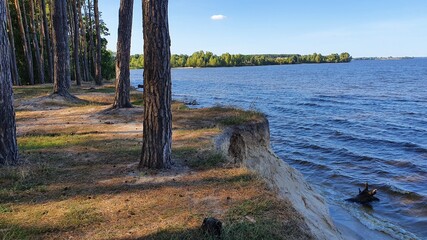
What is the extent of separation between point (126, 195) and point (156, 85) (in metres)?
2.29

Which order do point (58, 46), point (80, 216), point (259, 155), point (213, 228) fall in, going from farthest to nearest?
point (58, 46) → point (259, 155) → point (80, 216) → point (213, 228)

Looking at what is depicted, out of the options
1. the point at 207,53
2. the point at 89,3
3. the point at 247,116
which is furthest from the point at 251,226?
the point at 207,53

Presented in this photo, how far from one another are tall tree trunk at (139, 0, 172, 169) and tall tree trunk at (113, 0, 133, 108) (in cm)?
811

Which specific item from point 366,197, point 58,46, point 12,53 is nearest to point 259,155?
point 366,197

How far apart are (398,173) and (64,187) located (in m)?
12.7

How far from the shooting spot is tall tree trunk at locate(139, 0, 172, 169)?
22.4ft

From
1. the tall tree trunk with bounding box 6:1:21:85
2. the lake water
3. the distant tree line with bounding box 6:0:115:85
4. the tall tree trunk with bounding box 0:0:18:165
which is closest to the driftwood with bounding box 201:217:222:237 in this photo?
the tall tree trunk with bounding box 0:0:18:165

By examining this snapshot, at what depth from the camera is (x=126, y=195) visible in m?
6.13

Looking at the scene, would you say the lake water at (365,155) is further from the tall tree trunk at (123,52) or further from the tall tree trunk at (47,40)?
the tall tree trunk at (47,40)

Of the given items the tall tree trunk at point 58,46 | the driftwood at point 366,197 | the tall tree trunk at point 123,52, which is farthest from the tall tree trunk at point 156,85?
the tall tree trunk at point 58,46

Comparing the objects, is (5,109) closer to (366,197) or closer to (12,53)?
(366,197)

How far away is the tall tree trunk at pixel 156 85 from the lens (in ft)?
22.4

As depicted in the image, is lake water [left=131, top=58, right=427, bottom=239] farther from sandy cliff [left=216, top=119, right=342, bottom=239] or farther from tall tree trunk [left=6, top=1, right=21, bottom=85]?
tall tree trunk [left=6, top=1, right=21, bottom=85]

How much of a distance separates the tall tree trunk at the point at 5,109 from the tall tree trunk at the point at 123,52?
7078 millimetres
